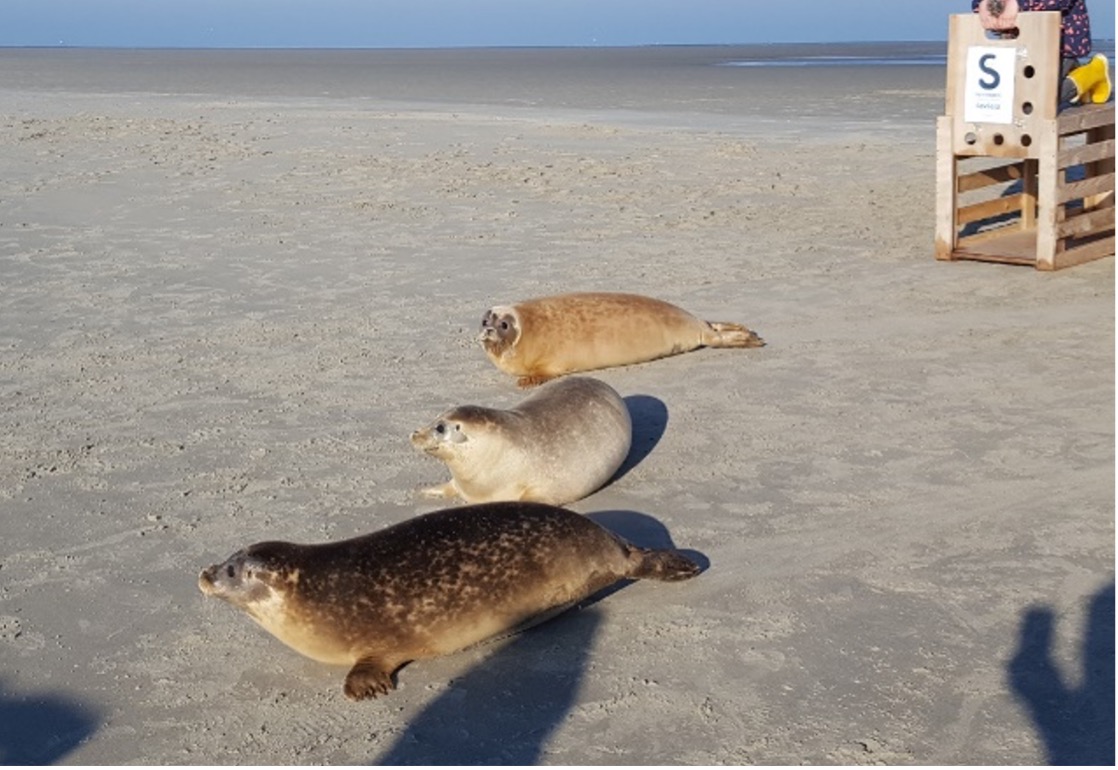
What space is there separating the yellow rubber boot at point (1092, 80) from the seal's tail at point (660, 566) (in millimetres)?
5232

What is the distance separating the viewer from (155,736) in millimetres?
3182

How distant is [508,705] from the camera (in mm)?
3252

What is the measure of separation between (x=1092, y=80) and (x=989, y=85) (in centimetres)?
83

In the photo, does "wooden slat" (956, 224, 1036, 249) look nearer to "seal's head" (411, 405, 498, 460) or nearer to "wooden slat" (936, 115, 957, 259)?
"wooden slat" (936, 115, 957, 259)

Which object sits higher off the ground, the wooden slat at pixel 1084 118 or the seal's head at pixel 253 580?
the wooden slat at pixel 1084 118

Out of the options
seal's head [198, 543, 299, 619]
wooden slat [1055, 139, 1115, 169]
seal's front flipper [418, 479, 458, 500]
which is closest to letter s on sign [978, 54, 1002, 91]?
wooden slat [1055, 139, 1115, 169]

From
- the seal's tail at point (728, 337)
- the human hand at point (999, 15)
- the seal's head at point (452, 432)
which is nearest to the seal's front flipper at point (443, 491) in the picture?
the seal's head at point (452, 432)

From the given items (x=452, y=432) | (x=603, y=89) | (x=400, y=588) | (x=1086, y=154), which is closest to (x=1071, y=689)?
(x=400, y=588)

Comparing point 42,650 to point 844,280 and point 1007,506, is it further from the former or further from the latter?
point 844,280

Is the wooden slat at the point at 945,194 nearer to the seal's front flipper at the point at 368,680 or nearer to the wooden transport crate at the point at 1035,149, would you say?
the wooden transport crate at the point at 1035,149

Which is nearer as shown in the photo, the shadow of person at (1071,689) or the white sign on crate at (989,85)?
the shadow of person at (1071,689)

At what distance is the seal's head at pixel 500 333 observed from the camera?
18.8ft

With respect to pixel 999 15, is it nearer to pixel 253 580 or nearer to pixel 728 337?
pixel 728 337

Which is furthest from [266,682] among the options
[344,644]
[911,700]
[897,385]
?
[897,385]
